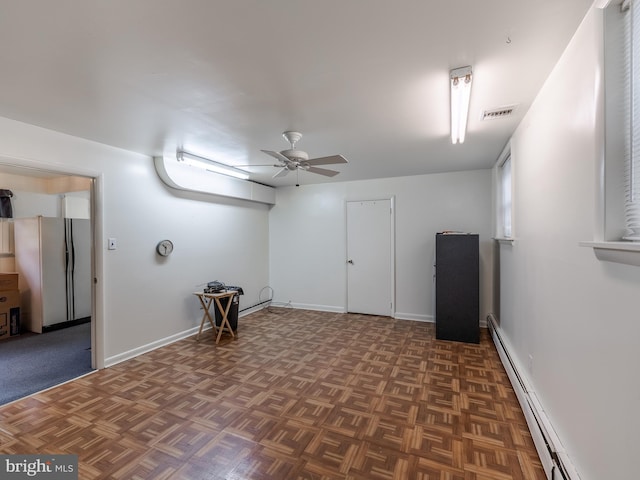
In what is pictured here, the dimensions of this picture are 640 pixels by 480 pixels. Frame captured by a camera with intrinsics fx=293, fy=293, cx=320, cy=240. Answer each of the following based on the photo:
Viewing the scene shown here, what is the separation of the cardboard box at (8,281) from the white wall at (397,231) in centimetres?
415

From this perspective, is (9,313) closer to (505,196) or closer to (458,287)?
(458,287)

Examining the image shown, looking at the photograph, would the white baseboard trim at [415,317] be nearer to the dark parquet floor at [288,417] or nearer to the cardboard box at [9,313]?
the dark parquet floor at [288,417]

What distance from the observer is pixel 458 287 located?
4105 millimetres

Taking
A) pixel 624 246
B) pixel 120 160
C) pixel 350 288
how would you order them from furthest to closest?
1. pixel 350 288
2. pixel 120 160
3. pixel 624 246

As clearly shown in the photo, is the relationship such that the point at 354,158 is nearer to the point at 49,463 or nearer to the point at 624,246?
the point at 624,246

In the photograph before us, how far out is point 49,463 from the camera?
191 cm

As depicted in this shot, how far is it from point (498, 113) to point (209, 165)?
3.41 m

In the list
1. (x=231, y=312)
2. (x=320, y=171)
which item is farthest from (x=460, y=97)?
(x=231, y=312)

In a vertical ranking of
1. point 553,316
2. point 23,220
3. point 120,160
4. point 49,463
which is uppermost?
point 120,160

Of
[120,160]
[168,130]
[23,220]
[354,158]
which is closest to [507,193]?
[354,158]

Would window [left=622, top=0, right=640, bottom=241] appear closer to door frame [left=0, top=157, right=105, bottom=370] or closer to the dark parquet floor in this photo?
the dark parquet floor

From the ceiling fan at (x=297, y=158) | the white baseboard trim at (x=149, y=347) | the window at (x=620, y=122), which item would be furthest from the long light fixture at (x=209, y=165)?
the window at (x=620, y=122)

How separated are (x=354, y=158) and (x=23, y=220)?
5.56 metres

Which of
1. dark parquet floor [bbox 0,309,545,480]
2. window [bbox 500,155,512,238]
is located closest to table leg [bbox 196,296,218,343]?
dark parquet floor [bbox 0,309,545,480]
